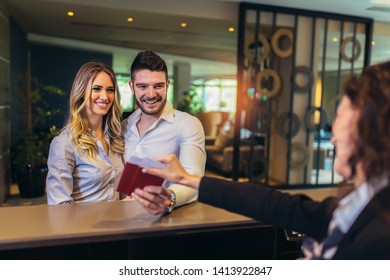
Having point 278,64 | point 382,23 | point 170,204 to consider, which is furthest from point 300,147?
point 170,204

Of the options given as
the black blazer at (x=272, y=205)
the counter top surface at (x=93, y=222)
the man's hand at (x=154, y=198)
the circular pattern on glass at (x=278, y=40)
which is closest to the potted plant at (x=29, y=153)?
the circular pattern on glass at (x=278, y=40)

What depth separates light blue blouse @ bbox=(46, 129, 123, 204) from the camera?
1603 millimetres

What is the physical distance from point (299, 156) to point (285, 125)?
56 centimetres

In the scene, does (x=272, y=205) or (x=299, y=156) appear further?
(x=299, y=156)

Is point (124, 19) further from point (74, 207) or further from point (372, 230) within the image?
point (372, 230)

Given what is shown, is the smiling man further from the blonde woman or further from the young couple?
the blonde woman

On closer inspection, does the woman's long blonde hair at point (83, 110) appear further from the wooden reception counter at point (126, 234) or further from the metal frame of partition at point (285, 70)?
the metal frame of partition at point (285, 70)

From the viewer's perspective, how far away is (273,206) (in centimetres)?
103

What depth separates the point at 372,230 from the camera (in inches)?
29.5

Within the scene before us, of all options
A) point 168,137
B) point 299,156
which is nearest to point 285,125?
point 299,156

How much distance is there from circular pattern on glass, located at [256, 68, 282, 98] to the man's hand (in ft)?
14.5

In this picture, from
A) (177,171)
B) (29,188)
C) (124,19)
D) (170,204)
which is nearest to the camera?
(177,171)

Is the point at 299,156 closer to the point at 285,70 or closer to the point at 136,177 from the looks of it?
the point at 285,70

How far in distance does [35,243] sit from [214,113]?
8.50 m
